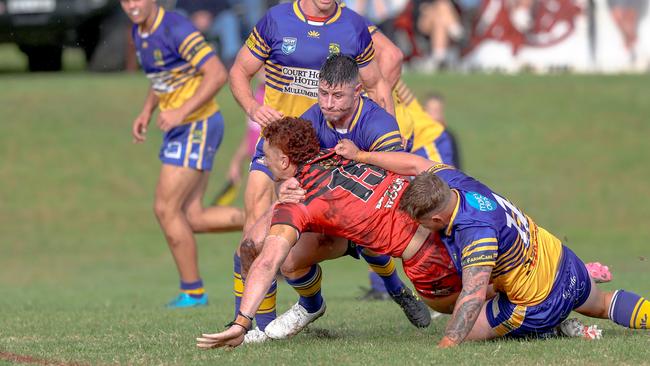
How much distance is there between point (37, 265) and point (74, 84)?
281 inches

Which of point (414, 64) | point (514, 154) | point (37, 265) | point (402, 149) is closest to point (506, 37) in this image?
point (414, 64)

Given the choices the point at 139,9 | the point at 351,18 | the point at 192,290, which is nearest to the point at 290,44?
the point at 351,18

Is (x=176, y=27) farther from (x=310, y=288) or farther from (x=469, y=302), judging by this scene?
(x=469, y=302)

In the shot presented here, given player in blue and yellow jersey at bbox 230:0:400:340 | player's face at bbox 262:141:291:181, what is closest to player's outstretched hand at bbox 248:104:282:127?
player in blue and yellow jersey at bbox 230:0:400:340

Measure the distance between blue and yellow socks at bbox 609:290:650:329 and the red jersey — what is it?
4.73 ft

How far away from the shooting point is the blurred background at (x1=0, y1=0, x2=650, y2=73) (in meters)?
23.4

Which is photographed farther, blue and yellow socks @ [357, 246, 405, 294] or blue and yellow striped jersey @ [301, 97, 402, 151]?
blue and yellow socks @ [357, 246, 405, 294]

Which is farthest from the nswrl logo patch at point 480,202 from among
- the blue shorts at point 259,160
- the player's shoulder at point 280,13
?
the player's shoulder at point 280,13

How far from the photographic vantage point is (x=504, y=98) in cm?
2225

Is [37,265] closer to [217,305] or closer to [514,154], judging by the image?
[217,305]

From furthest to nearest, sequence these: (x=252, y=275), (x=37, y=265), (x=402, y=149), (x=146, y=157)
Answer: (x=146, y=157) < (x=37, y=265) < (x=402, y=149) < (x=252, y=275)

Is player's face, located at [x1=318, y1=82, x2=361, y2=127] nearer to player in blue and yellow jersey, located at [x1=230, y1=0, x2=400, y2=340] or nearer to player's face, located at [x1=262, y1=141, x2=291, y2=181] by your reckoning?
player's face, located at [x1=262, y1=141, x2=291, y2=181]

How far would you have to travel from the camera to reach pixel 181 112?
11016mm

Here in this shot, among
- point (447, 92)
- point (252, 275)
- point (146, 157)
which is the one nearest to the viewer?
point (252, 275)
